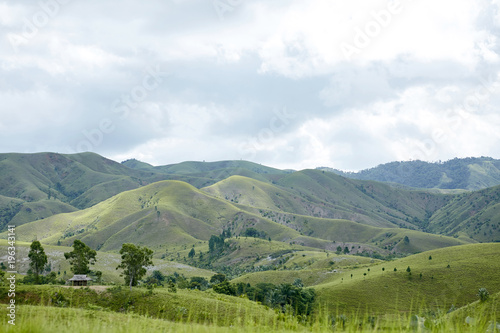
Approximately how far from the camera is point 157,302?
197 feet

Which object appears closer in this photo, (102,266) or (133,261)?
(133,261)

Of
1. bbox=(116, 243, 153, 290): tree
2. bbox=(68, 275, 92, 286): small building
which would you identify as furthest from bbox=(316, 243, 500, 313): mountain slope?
bbox=(68, 275, 92, 286): small building

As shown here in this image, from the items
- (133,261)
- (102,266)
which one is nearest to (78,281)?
(133,261)

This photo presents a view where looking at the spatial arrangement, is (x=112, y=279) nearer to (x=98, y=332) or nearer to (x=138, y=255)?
(x=138, y=255)

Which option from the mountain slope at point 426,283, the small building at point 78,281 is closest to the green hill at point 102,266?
the mountain slope at point 426,283

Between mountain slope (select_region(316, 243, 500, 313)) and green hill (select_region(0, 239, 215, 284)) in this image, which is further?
green hill (select_region(0, 239, 215, 284))

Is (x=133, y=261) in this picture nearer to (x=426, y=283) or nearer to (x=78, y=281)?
(x=78, y=281)

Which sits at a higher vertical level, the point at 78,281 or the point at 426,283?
the point at 78,281

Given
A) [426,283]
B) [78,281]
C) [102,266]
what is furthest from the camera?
[102,266]

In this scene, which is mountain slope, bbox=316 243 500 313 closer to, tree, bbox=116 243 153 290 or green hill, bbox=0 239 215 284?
tree, bbox=116 243 153 290

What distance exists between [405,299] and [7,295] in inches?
3585

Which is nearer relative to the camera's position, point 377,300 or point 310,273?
point 377,300

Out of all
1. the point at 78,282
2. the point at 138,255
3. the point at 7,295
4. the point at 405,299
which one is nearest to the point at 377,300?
the point at 405,299

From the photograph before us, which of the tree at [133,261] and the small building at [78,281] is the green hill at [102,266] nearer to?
the small building at [78,281]
